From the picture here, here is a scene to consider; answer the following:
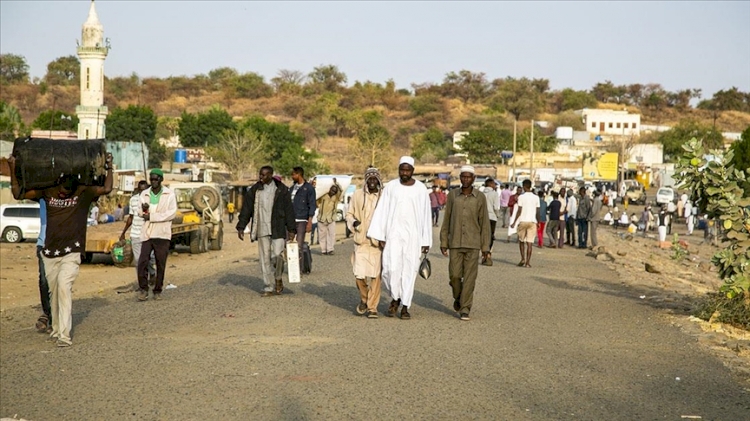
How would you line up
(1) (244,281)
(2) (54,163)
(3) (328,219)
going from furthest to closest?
(3) (328,219) → (1) (244,281) → (2) (54,163)

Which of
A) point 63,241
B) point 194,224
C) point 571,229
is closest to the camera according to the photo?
point 63,241

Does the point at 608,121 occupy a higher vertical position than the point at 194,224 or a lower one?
higher

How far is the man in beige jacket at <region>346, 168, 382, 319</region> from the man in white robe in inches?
5.9

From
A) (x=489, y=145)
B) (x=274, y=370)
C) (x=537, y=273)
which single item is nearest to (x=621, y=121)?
(x=489, y=145)

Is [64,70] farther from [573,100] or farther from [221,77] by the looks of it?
[573,100]

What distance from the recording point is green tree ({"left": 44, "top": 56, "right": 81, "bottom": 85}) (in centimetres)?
15400

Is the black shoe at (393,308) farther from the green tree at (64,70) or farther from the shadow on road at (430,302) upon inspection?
the green tree at (64,70)

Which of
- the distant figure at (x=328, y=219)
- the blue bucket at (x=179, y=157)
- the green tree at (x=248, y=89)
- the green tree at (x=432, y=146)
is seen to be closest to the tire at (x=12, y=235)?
the distant figure at (x=328, y=219)

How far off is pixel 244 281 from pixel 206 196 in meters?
11.8

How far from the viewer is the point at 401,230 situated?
36.3 feet

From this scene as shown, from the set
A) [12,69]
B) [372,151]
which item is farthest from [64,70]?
[372,151]

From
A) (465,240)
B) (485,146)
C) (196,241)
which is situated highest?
(485,146)

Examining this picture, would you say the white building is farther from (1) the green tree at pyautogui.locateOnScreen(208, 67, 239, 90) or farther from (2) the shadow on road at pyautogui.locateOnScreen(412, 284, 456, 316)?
(2) the shadow on road at pyautogui.locateOnScreen(412, 284, 456, 316)

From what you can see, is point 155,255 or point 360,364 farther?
point 155,255
